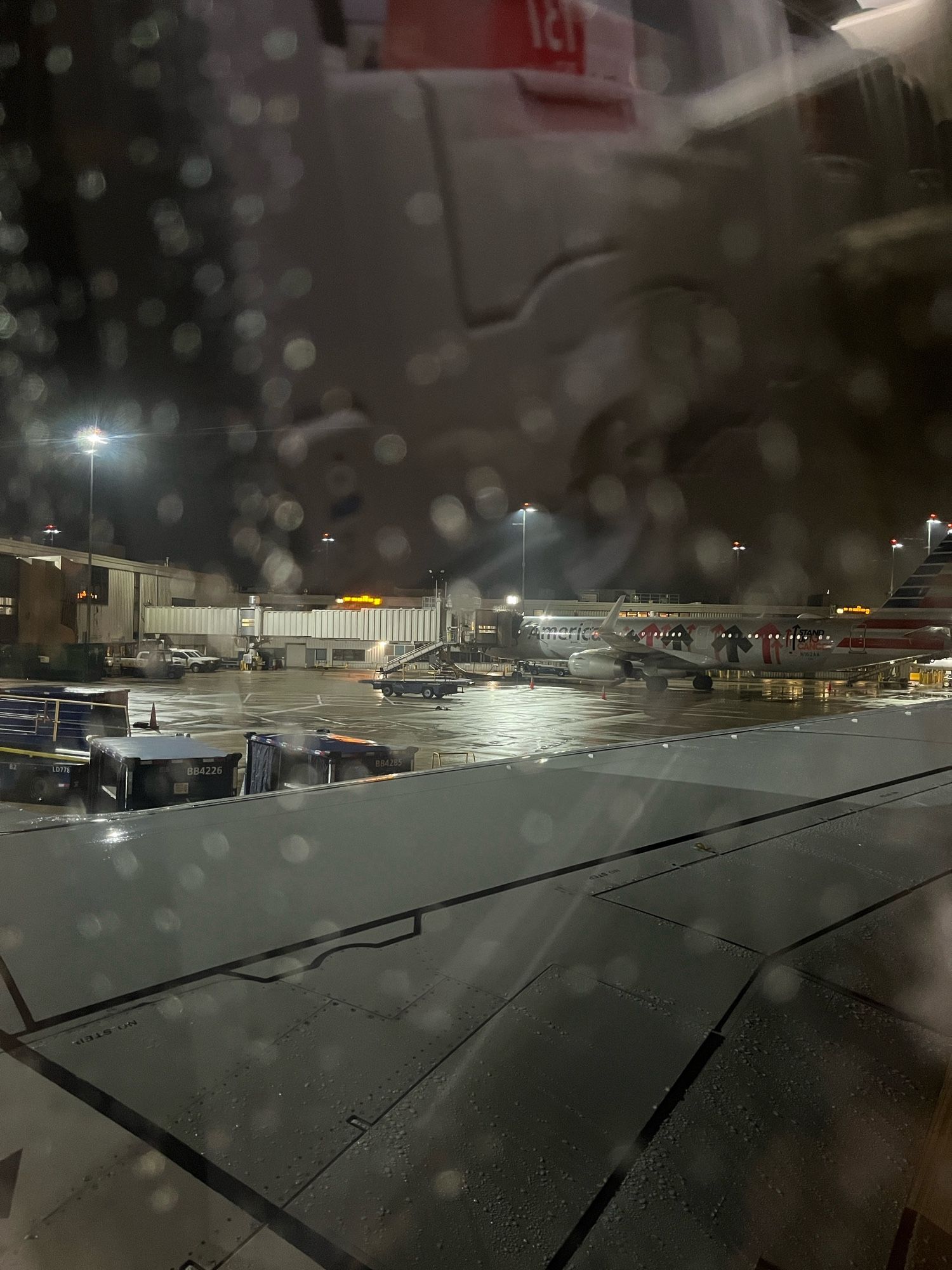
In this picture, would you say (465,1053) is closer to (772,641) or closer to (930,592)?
(772,641)

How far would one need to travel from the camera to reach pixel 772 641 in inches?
1604

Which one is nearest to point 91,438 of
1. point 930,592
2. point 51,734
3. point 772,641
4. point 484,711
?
point 484,711

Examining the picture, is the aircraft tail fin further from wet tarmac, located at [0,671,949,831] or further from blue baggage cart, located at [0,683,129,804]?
blue baggage cart, located at [0,683,129,804]

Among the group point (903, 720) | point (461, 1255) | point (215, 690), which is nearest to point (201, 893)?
point (461, 1255)

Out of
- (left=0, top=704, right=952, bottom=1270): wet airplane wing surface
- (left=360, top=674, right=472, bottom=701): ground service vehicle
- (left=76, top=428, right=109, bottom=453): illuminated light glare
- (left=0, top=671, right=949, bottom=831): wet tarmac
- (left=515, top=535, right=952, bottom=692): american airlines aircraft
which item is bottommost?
(left=0, top=671, right=949, bottom=831): wet tarmac

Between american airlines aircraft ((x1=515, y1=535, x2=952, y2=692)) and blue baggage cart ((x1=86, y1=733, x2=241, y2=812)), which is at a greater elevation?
american airlines aircraft ((x1=515, y1=535, x2=952, y2=692))

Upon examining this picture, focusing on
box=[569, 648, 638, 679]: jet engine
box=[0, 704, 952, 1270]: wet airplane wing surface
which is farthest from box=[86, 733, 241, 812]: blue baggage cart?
box=[569, 648, 638, 679]: jet engine

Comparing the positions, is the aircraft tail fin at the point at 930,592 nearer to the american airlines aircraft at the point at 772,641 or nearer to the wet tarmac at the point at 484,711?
the american airlines aircraft at the point at 772,641

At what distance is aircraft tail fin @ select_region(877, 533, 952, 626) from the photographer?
37.8 metres

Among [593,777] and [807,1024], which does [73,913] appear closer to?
[807,1024]

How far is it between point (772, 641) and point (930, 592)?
7.71 metres

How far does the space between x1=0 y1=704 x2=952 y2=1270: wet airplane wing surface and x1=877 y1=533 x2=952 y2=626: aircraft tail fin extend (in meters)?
38.4

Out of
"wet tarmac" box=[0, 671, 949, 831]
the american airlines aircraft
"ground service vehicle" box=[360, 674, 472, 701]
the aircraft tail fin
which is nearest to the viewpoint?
"wet tarmac" box=[0, 671, 949, 831]

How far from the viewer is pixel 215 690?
1587 inches
